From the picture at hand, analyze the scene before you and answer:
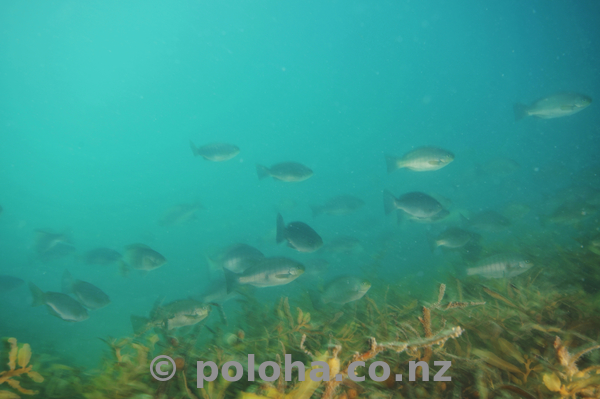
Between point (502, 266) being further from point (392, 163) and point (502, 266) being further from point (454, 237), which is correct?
point (392, 163)

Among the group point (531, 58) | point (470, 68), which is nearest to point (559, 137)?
point (531, 58)

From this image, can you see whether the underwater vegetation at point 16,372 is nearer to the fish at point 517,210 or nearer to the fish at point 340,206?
the fish at point 340,206

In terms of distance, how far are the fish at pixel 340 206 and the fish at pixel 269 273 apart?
6.19 m

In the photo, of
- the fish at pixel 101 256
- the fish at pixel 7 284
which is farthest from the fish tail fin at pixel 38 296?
the fish at pixel 7 284

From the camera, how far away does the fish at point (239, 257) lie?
5031 mm

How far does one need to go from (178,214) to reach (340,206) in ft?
22.0

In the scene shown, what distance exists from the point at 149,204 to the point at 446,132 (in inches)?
4006

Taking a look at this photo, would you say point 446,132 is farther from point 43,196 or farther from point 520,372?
point 43,196

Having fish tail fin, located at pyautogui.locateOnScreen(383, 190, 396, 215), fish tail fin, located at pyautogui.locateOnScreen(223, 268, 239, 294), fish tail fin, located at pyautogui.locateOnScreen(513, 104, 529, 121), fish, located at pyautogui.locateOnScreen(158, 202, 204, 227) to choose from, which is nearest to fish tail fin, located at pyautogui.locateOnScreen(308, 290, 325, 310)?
fish tail fin, located at pyautogui.locateOnScreen(223, 268, 239, 294)

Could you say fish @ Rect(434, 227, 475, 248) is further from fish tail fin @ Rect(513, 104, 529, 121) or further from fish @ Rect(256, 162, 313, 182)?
fish tail fin @ Rect(513, 104, 529, 121)

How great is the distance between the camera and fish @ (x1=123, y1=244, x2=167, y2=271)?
5961 mm

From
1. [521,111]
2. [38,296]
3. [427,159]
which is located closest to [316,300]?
[427,159]

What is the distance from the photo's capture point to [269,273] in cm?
391

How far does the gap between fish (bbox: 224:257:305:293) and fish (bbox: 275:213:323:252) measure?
699mm
